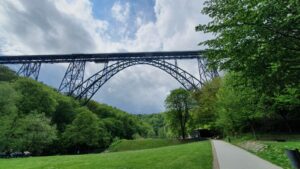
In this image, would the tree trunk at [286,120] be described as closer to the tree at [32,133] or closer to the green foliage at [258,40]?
the green foliage at [258,40]

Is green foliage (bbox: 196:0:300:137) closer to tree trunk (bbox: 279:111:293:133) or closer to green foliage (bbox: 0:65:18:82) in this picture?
tree trunk (bbox: 279:111:293:133)

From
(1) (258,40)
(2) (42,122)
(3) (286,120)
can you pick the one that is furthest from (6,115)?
(3) (286,120)

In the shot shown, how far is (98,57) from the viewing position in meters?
42.2

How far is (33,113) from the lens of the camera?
34750 mm

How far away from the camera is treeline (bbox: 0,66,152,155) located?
29.0 meters

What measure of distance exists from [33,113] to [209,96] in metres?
26.2

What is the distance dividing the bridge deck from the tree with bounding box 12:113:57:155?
10.8 m

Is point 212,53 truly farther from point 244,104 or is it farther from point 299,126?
point 299,126

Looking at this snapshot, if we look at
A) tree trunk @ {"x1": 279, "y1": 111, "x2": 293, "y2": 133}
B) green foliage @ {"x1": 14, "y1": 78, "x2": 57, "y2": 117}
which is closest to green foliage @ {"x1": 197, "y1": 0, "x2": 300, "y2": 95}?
tree trunk @ {"x1": 279, "y1": 111, "x2": 293, "y2": 133}

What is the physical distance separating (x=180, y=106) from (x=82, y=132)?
17.1 meters

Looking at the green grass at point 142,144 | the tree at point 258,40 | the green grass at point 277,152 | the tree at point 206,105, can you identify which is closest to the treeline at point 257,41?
the tree at point 258,40

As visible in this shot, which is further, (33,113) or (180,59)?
(180,59)

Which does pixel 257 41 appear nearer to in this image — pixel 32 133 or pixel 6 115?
pixel 6 115

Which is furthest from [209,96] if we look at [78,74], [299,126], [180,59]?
[78,74]
